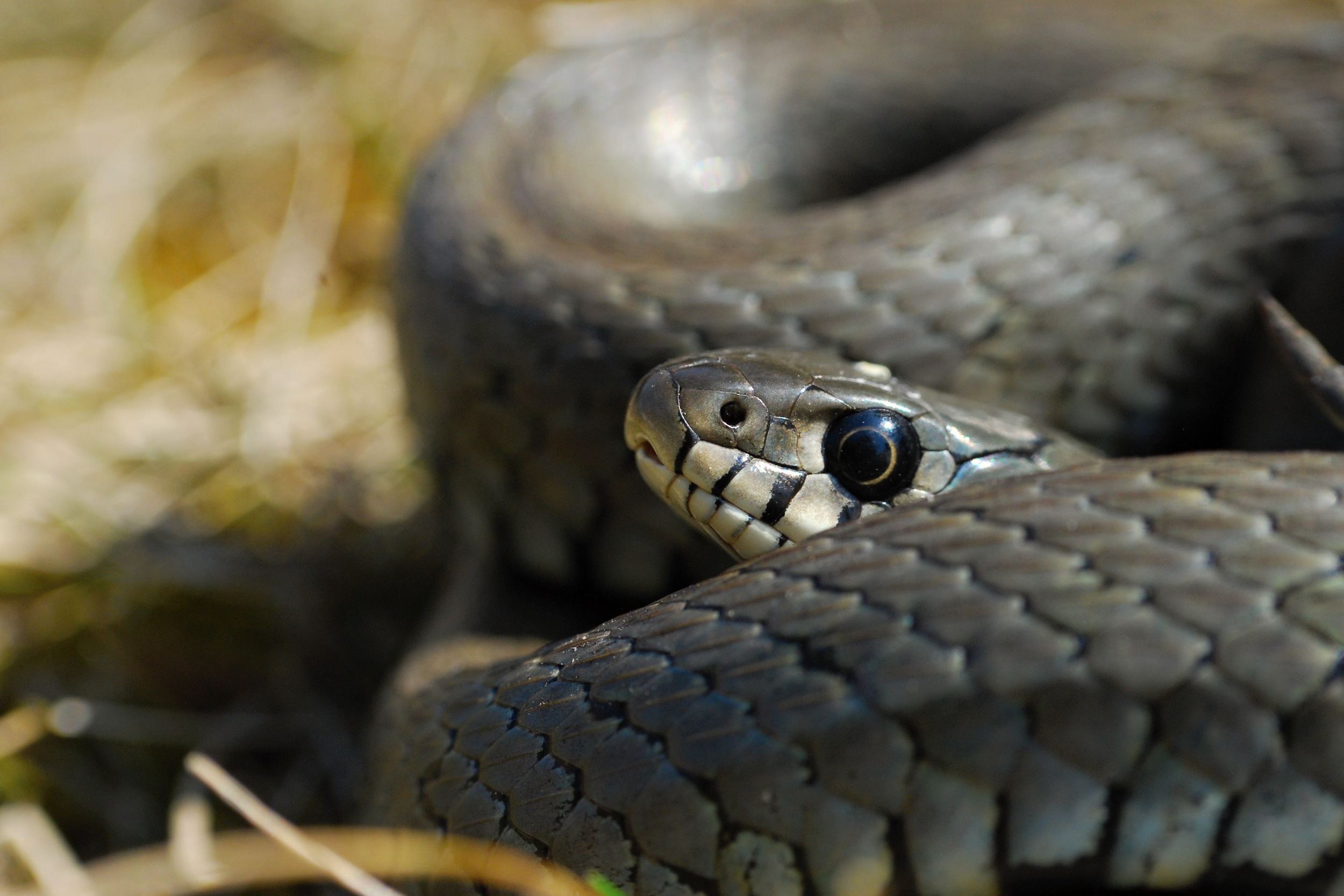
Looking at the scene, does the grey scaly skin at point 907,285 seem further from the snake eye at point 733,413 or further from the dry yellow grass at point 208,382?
the dry yellow grass at point 208,382

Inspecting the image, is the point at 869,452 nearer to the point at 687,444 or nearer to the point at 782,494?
the point at 782,494

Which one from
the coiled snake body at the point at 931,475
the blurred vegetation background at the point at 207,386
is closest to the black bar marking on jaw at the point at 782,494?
the coiled snake body at the point at 931,475

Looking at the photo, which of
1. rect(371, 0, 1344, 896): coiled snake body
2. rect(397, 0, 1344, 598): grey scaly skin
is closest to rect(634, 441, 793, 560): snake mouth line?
rect(371, 0, 1344, 896): coiled snake body

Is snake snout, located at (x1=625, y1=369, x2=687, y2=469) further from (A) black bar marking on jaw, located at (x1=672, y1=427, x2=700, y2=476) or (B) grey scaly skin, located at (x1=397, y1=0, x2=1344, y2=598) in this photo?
(B) grey scaly skin, located at (x1=397, y1=0, x2=1344, y2=598)

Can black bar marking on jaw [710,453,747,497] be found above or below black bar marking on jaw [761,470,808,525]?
above

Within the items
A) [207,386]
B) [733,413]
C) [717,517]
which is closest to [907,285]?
[733,413]

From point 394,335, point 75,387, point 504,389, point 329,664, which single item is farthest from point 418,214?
point 75,387

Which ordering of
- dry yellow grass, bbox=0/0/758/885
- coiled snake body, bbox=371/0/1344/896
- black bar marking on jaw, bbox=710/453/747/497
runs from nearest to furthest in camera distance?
coiled snake body, bbox=371/0/1344/896 → black bar marking on jaw, bbox=710/453/747/497 → dry yellow grass, bbox=0/0/758/885

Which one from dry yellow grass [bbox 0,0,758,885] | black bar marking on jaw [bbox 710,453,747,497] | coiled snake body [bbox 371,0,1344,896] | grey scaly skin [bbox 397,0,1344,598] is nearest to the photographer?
coiled snake body [bbox 371,0,1344,896]
